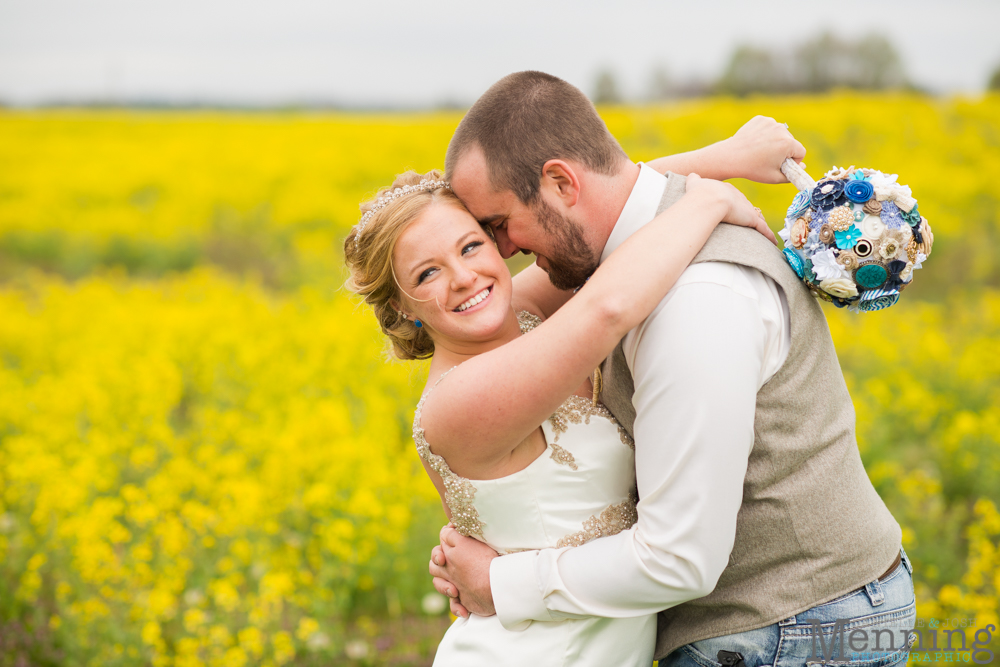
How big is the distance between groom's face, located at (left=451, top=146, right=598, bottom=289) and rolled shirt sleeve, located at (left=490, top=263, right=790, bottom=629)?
32cm

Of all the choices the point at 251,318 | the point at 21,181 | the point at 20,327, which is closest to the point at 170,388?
the point at 251,318

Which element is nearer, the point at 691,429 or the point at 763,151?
the point at 691,429

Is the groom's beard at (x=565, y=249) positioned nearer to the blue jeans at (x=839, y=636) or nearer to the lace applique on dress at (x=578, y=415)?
the lace applique on dress at (x=578, y=415)

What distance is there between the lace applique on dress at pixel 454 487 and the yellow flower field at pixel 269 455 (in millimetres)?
510

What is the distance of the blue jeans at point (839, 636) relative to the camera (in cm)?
141

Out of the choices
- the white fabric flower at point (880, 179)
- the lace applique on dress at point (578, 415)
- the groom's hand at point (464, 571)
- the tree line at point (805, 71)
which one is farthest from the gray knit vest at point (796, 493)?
the tree line at point (805, 71)

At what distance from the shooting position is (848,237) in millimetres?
1348

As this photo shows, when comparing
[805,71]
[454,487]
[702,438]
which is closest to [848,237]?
[702,438]

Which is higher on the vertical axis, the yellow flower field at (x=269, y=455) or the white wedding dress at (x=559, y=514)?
the white wedding dress at (x=559, y=514)

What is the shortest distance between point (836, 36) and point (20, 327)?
21.7m

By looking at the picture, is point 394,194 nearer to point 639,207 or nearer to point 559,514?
point 639,207

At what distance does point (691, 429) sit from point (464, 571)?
2.44 ft

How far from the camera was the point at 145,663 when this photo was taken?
2.91 metres

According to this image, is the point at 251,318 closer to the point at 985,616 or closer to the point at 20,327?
the point at 20,327
